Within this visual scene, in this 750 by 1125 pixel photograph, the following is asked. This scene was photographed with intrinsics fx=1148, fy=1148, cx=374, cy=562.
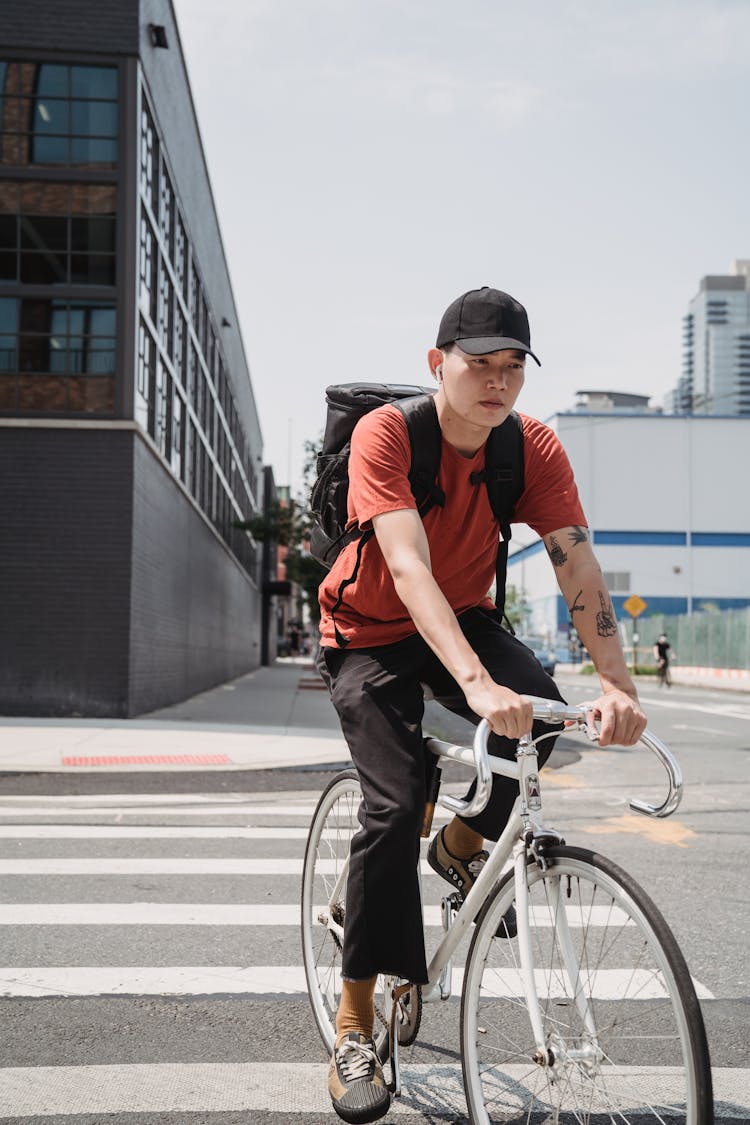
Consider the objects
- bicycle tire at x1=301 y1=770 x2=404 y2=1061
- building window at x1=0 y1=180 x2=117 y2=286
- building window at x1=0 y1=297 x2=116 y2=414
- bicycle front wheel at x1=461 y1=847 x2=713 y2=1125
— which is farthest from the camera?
building window at x1=0 y1=180 x2=117 y2=286

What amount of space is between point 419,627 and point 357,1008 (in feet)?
3.44

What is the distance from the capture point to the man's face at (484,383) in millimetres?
2916

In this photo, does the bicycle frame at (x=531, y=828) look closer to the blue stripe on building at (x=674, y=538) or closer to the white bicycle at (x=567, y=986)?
→ the white bicycle at (x=567, y=986)

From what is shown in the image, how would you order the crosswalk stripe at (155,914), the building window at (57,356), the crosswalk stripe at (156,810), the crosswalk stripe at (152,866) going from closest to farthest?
the crosswalk stripe at (155,914)
the crosswalk stripe at (152,866)
the crosswalk stripe at (156,810)
the building window at (57,356)

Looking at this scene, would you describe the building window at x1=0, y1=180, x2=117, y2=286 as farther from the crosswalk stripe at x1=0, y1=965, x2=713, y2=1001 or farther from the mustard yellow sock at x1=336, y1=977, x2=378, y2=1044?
the mustard yellow sock at x1=336, y1=977, x2=378, y2=1044

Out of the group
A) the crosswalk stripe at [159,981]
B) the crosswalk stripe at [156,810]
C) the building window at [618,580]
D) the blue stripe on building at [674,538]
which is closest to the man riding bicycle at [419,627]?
the crosswalk stripe at [159,981]

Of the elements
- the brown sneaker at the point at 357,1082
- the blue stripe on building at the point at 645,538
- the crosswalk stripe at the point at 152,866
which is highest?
the blue stripe on building at the point at 645,538

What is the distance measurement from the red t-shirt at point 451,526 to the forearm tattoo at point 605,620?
23 centimetres

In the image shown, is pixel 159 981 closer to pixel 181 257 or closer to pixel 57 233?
pixel 57 233

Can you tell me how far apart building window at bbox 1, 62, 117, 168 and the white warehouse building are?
61.2 metres

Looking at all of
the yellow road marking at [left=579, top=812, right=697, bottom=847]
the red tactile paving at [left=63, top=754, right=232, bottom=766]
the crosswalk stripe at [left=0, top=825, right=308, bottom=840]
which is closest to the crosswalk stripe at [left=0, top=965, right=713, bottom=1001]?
the crosswalk stripe at [left=0, top=825, right=308, bottom=840]

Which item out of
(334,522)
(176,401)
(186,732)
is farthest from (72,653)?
(334,522)

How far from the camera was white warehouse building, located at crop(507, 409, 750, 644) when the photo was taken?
3076 inches

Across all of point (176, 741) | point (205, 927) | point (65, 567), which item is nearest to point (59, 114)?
point (65, 567)
